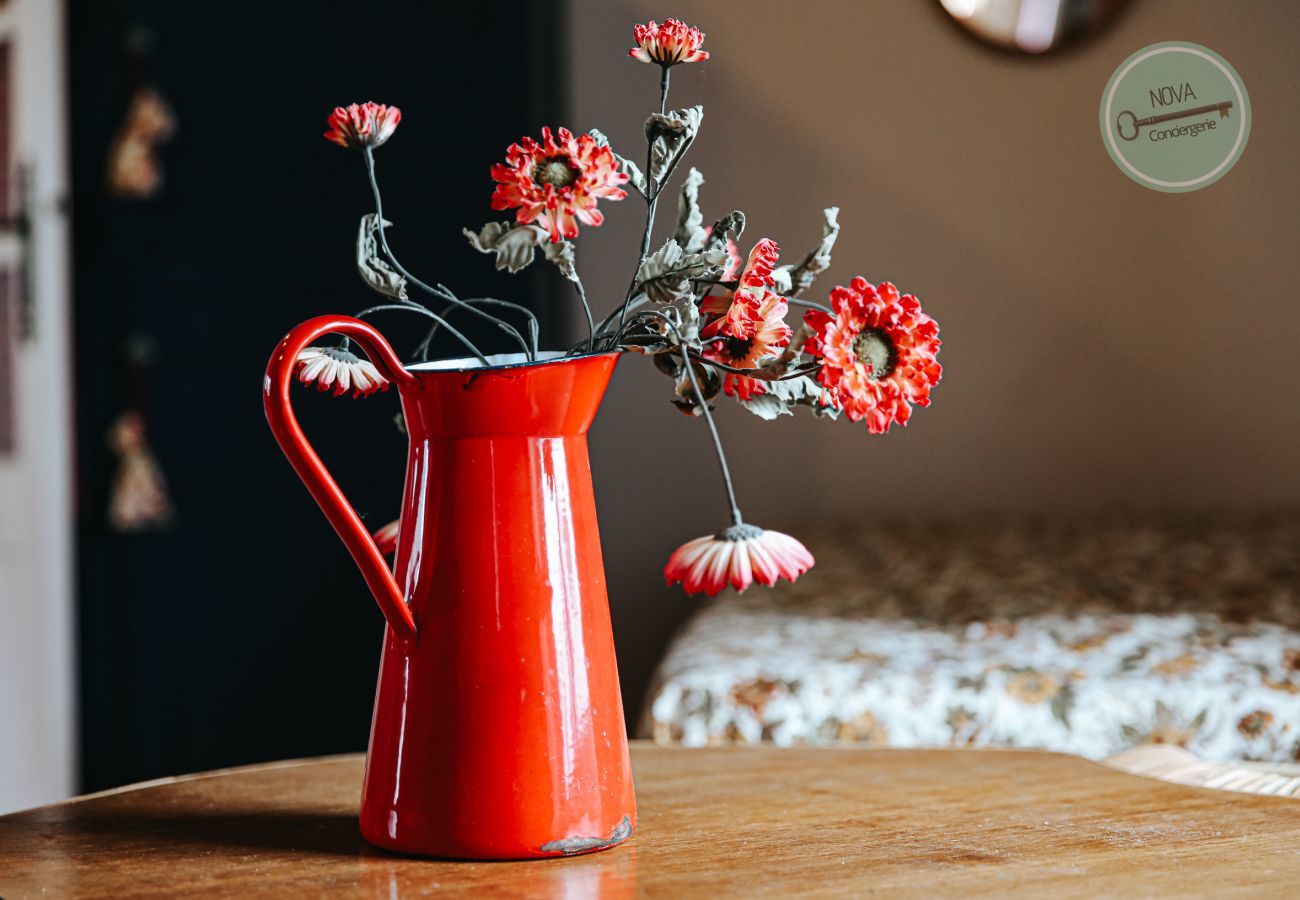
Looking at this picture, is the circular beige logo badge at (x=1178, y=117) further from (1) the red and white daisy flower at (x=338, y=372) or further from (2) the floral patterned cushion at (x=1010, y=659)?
(2) the floral patterned cushion at (x=1010, y=659)

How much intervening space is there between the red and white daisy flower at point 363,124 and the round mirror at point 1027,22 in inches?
80.1

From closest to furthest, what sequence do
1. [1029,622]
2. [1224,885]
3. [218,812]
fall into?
1. [1224,885]
2. [218,812]
3. [1029,622]

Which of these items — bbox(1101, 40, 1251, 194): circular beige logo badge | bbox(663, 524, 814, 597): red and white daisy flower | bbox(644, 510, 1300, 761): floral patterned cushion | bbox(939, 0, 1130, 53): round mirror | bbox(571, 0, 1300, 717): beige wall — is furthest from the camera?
bbox(571, 0, 1300, 717): beige wall

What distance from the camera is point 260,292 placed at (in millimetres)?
2750

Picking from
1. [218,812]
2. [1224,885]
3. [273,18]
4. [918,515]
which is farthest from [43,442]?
[1224,885]

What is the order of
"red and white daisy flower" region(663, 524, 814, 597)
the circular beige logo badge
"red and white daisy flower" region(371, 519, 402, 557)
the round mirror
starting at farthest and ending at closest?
the round mirror < the circular beige logo badge < "red and white daisy flower" region(371, 519, 402, 557) < "red and white daisy flower" region(663, 524, 814, 597)

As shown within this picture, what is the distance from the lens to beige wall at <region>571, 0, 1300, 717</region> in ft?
8.96

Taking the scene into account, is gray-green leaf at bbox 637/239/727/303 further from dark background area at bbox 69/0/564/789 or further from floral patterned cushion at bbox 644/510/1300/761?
dark background area at bbox 69/0/564/789

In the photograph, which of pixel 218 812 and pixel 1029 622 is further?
pixel 1029 622

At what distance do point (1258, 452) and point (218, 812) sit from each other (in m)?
2.59

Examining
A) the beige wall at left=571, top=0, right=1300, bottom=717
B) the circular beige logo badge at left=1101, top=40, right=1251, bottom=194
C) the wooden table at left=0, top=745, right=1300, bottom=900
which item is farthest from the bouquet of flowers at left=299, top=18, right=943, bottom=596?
the beige wall at left=571, top=0, right=1300, bottom=717

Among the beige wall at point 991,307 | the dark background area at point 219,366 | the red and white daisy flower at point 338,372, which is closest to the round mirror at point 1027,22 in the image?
the beige wall at point 991,307

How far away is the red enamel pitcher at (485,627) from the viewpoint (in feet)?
2.07

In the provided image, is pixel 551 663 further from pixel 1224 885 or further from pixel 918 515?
pixel 918 515
